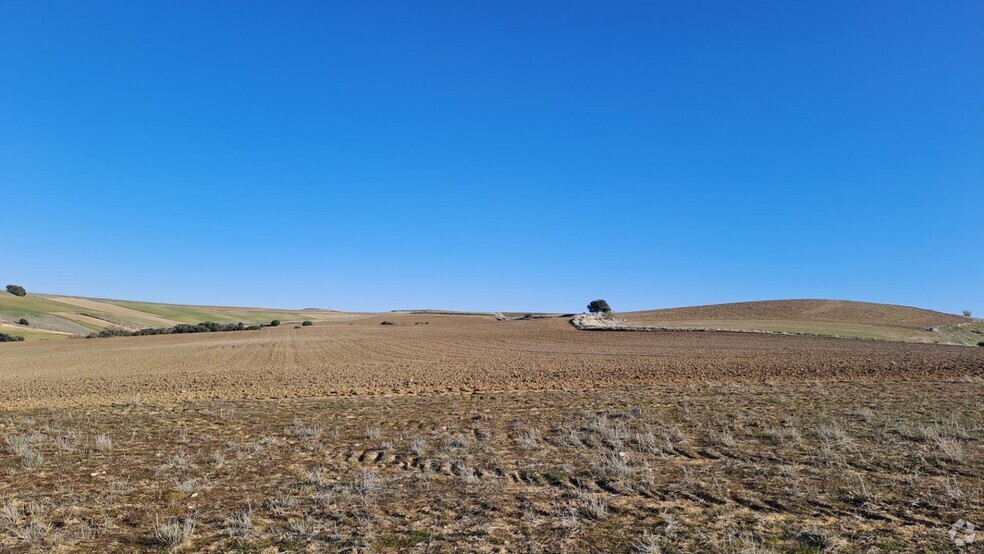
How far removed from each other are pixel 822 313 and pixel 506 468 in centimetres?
7841

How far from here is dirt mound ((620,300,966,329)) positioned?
65375 millimetres

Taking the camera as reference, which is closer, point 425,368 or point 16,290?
point 425,368

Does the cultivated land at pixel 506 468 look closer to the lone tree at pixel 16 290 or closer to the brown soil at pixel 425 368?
the brown soil at pixel 425 368

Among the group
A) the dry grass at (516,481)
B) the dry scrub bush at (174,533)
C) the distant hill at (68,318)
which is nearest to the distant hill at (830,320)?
the dry grass at (516,481)

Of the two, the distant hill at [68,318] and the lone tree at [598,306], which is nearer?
the distant hill at [68,318]

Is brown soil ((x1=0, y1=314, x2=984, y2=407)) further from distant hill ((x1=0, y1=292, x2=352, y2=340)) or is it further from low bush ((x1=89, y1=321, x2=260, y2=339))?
distant hill ((x1=0, y1=292, x2=352, y2=340))

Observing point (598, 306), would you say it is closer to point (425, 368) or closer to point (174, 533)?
point (425, 368)

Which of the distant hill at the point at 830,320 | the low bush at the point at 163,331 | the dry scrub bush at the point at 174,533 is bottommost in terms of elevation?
the low bush at the point at 163,331

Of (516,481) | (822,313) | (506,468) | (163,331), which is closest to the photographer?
(516,481)

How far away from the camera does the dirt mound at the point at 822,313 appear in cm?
6538

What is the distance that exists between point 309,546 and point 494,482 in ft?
8.53

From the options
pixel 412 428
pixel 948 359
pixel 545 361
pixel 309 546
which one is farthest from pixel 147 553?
pixel 948 359

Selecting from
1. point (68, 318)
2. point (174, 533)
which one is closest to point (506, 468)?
point (174, 533)

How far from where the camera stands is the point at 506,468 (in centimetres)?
777
